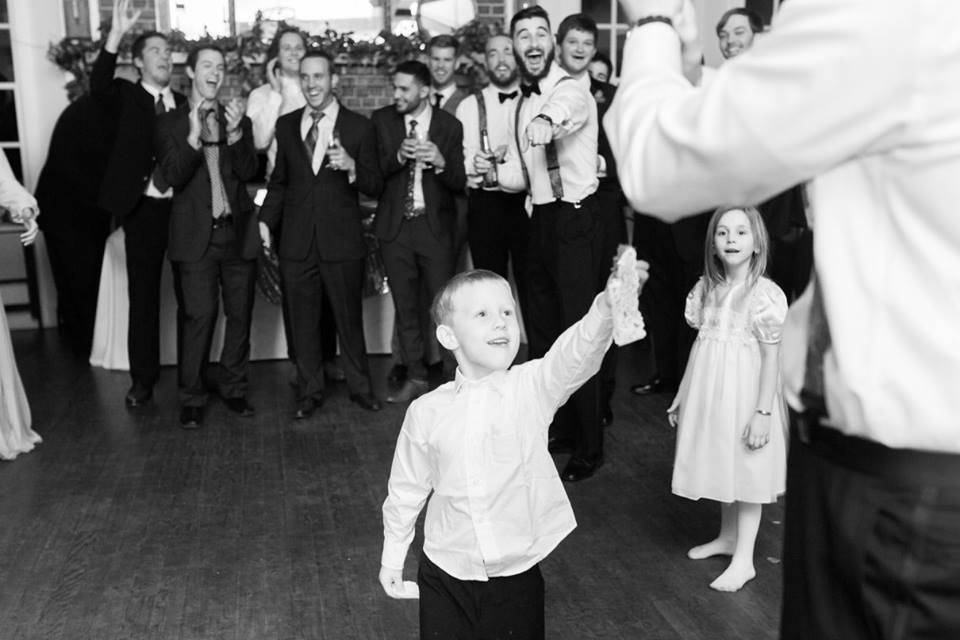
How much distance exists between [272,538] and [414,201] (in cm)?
Result: 211

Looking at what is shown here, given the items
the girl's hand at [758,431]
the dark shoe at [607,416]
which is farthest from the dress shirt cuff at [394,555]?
the dark shoe at [607,416]

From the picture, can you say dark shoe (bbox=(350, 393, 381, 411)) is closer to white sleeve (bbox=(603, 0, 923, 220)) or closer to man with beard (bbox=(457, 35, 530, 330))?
man with beard (bbox=(457, 35, 530, 330))

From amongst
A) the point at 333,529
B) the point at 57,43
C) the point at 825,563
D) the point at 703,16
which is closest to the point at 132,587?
the point at 333,529

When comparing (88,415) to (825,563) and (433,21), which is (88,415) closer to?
(433,21)

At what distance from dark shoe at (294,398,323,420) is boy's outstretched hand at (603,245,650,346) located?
10.9ft

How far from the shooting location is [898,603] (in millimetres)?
1220

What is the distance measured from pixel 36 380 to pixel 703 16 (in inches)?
203

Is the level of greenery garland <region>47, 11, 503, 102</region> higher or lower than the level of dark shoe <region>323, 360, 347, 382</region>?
higher

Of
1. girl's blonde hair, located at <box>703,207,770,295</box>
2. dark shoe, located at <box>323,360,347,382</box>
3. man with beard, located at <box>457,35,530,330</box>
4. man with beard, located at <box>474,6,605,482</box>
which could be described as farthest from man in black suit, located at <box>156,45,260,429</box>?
girl's blonde hair, located at <box>703,207,770,295</box>

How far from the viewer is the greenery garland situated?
266 inches

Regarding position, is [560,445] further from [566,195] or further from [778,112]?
[778,112]

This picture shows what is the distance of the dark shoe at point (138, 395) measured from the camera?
5.20 m

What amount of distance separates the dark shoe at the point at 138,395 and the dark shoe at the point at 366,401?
951 millimetres

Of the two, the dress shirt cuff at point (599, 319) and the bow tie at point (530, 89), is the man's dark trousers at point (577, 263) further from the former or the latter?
the dress shirt cuff at point (599, 319)
